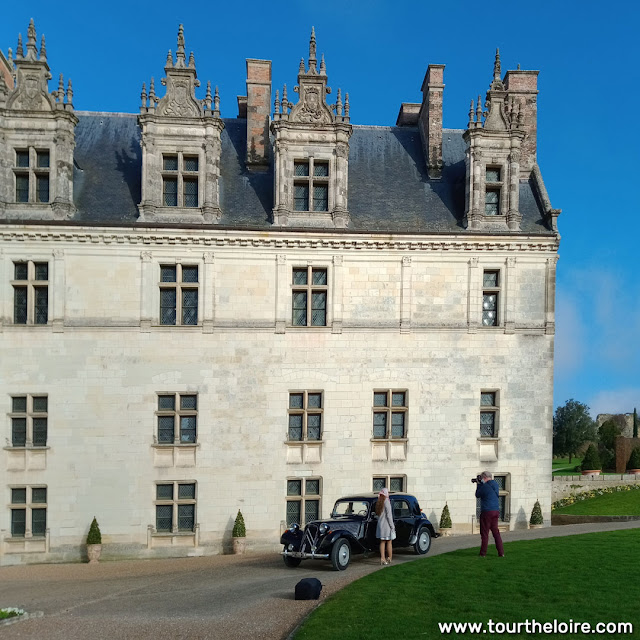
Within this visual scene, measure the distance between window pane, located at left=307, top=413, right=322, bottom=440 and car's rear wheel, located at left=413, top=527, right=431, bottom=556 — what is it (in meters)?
5.73

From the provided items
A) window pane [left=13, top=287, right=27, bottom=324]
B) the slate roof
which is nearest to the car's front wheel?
the slate roof

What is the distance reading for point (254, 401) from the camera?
22422mm

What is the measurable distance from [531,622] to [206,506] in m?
13.7

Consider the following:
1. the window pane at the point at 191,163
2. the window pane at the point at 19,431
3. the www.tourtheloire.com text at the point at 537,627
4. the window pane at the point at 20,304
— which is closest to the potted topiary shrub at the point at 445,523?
the www.tourtheloire.com text at the point at 537,627

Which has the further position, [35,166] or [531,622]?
[35,166]

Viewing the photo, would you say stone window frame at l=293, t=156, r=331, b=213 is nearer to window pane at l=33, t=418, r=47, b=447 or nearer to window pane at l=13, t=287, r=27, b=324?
window pane at l=13, t=287, r=27, b=324

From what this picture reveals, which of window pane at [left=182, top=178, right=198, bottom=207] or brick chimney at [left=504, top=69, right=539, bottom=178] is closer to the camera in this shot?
window pane at [left=182, top=178, right=198, bottom=207]

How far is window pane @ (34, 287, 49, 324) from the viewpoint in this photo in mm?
22156

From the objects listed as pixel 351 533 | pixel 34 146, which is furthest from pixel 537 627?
pixel 34 146

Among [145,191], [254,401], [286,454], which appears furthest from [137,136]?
[286,454]

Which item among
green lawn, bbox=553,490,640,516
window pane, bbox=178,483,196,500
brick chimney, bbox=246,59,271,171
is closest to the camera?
window pane, bbox=178,483,196,500

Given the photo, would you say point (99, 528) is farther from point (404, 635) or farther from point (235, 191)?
point (404, 635)

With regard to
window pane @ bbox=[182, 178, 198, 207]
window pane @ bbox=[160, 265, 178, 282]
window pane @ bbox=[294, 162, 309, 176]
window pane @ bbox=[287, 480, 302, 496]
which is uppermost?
window pane @ bbox=[294, 162, 309, 176]

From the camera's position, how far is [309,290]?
22688 mm
